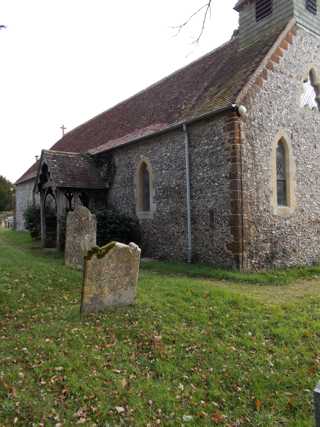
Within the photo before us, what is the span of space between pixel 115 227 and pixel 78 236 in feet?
11.7

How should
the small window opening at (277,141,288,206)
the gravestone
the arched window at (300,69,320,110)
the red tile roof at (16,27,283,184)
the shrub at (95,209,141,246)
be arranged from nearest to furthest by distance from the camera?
1. the gravestone
2. the red tile roof at (16,27,283,184)
3. the small window opening at (277,141,288,206)
4. the arched window at (300,69,320,110)
5. the shrub at (95,209,141,246)

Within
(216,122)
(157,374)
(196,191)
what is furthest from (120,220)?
(157,374)

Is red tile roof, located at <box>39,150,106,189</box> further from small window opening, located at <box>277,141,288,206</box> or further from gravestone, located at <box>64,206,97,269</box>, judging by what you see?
small window opening, located at <box>277,141,288,206</box>

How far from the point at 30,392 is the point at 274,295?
576 cm

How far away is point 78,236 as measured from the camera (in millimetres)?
10148

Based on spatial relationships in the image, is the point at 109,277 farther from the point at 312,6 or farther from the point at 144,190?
the point at 312,6

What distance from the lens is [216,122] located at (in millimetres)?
10812

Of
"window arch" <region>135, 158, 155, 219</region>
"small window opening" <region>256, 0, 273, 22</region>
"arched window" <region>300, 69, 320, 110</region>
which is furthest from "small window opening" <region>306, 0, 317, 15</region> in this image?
"window arch" <region>135, 158, 155, 219</region>

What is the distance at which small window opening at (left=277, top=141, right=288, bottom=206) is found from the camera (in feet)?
38.4

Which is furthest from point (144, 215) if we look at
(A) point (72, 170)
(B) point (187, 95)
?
(B) point (187, 95)

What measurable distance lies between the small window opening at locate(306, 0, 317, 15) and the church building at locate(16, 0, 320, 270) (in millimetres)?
34

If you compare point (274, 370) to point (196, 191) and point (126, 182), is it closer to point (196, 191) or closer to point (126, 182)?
point (196, 191)

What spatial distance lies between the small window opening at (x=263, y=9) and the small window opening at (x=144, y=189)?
7360mm

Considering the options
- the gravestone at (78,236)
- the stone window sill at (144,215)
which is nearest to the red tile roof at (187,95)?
the stone window sill at (144,215)
